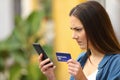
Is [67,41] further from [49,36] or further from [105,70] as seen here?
[49,36]

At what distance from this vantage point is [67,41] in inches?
178

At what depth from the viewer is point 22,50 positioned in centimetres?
632

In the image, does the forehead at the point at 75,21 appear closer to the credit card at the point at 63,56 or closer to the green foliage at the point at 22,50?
the credit card at the point at 63,56

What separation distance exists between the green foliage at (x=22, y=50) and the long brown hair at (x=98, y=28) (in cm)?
314

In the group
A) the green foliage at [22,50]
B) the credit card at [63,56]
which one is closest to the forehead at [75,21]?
the credit card at [63,56]

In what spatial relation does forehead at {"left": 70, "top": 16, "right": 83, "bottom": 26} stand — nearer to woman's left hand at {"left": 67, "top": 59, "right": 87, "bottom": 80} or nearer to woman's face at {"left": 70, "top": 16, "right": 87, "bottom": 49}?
woman's face at {"left": 70, "top": 16, "right": 87, "bottom": 49}

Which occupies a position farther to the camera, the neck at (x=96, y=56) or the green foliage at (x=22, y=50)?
the green foliage at (x=22, y=50)

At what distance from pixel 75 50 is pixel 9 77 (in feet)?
7.62

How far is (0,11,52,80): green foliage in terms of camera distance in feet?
20.5

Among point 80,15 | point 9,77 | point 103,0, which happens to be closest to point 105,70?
point 80,15

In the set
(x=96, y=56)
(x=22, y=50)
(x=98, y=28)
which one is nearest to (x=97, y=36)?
(x=98, y=28)

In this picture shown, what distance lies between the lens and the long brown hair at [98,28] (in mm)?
3045

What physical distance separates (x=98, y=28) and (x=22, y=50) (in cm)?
334

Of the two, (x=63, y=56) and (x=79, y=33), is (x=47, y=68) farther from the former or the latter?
(x=79, y=33)
